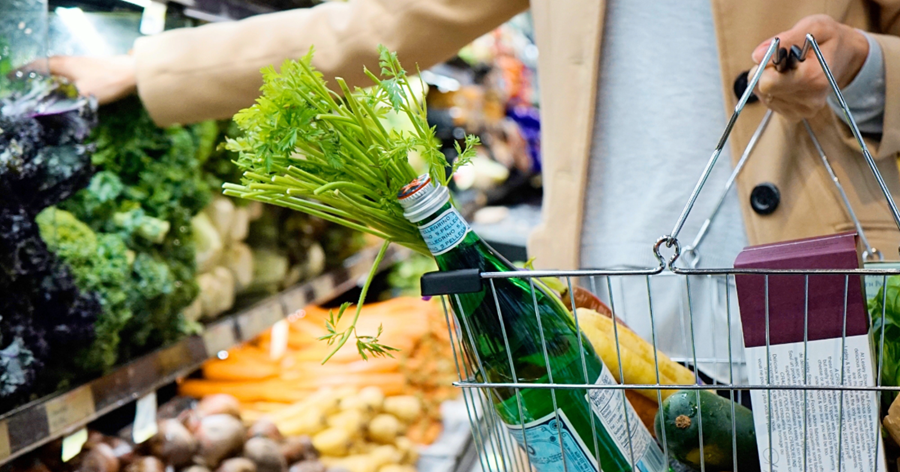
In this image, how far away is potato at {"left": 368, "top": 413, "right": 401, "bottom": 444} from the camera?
5.74ft

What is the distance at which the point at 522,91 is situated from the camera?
15.2ft

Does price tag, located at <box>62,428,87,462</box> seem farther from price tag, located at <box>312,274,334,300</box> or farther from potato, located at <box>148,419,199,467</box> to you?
price tag, located at <box>312,274,334,300</box>

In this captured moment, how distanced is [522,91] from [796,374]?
4.17m

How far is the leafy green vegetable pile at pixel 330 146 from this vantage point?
1.87 ft

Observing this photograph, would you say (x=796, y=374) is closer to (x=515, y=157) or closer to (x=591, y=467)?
(x=591, y=467)

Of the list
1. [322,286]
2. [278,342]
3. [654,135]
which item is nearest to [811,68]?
[654,135]

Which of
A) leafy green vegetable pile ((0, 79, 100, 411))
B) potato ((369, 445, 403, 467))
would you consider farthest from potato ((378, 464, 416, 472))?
leafy green vegetable pile ((0, 79, 100, 411))

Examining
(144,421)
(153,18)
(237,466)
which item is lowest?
(237,466)

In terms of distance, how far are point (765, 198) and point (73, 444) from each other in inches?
44.8

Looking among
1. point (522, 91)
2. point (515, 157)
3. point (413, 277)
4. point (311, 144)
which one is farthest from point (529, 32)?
point (311, 144)

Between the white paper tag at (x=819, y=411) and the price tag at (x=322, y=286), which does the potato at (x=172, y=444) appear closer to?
the price tag at (x=322, y=286)

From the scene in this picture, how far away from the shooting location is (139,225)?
50.1 inches

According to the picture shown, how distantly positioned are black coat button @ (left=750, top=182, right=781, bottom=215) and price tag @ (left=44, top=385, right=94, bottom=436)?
1.02 m

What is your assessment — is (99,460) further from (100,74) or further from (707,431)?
(707,431)
